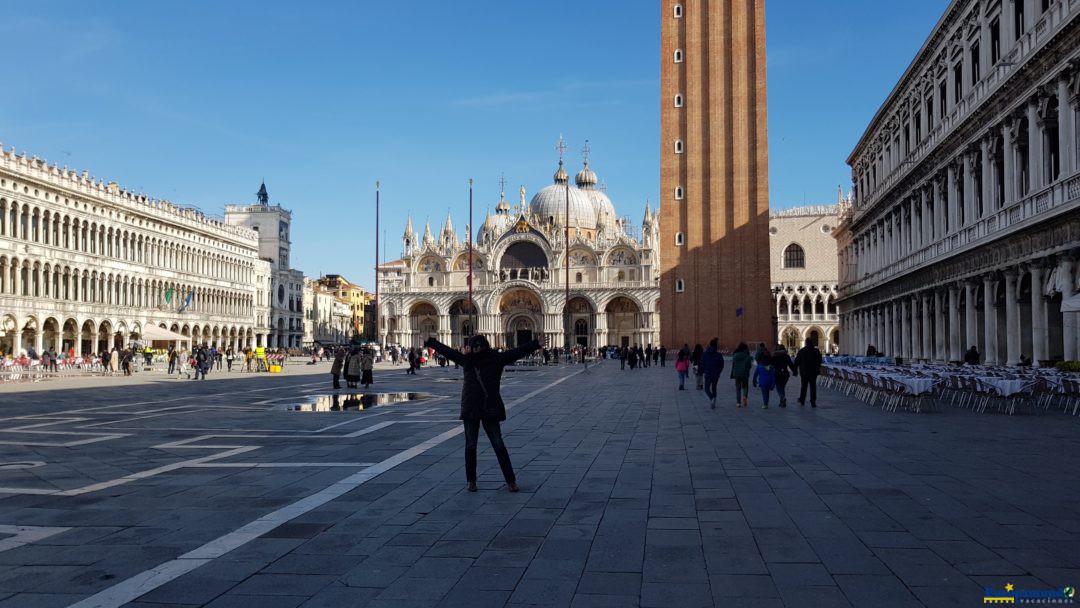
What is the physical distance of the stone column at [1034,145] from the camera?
21.4 meters

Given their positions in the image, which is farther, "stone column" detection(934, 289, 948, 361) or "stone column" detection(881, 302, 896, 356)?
"stone column" detection(881, 302, 896, 356)

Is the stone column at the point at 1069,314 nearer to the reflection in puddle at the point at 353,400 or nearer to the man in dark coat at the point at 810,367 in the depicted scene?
the man in dark coat at the point at 810,367

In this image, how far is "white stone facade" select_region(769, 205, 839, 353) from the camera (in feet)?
245

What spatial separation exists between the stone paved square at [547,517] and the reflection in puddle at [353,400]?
4944 mm

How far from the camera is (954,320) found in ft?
94.2

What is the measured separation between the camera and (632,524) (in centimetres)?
636

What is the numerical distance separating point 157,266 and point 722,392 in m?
48.9

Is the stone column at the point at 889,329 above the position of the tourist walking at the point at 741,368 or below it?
above

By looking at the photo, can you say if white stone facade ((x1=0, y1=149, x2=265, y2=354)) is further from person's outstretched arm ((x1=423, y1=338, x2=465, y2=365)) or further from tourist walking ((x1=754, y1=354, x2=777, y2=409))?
person's outstretched arm ((x1=423, y1=338, x2=465, y2=365))

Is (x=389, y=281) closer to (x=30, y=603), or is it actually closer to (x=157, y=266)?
(x=157, y=266)

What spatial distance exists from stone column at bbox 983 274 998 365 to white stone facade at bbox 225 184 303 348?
221 ft

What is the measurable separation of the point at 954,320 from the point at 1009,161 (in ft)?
22.9

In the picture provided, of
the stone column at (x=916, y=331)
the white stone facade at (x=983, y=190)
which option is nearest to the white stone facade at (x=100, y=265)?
the stone column at (x=916, y=331)

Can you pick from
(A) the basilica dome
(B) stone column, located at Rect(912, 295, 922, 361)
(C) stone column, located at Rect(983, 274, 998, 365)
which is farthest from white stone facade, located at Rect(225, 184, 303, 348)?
(C) stone column, located at Rect(983, 274, 998, 365)
